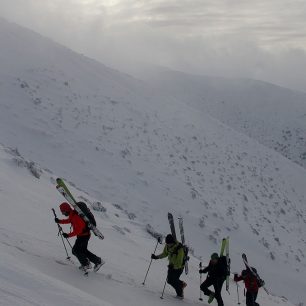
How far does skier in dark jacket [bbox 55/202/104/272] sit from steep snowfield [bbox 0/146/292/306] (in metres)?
0.27

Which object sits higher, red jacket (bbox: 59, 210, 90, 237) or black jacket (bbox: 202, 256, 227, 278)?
black jacket (bbox: 202, 256, 227, 278)

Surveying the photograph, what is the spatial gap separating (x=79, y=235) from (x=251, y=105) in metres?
110

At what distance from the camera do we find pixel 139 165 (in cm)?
3050

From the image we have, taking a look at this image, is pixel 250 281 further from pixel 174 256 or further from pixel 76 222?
pixel 76 222

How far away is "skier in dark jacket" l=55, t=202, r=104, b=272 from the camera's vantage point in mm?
9602

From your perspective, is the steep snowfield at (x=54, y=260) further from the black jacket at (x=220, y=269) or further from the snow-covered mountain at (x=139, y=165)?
the black jacket at (x=220, y=269)

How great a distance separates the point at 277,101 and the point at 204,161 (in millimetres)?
87412

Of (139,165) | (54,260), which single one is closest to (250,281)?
(54,260)

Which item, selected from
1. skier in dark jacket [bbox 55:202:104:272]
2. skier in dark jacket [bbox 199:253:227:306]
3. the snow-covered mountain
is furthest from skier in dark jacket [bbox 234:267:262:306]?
skier in dark jacket [bbox 55:202:104:272]

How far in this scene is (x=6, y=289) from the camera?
20.4ft

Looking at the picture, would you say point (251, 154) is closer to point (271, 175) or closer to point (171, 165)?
point (271, 175)

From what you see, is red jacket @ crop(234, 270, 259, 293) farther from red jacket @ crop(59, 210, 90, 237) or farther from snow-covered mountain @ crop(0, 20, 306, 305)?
red jacket @ crop(59, 210, 90, 237)

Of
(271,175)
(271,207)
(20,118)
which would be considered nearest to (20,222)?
(20,118)

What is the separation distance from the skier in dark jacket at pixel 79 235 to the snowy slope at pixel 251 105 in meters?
78.6
